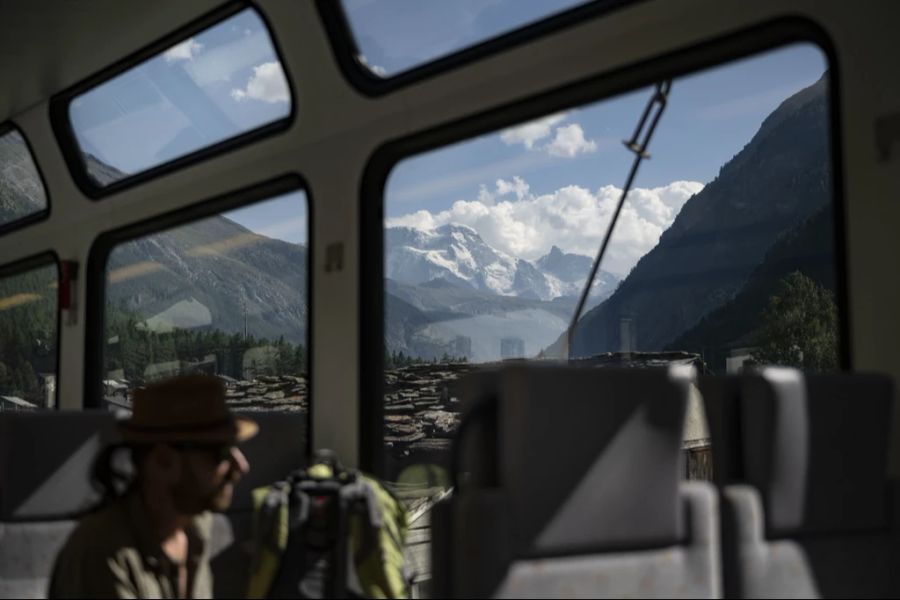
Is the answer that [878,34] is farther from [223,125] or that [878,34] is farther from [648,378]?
[223,125]

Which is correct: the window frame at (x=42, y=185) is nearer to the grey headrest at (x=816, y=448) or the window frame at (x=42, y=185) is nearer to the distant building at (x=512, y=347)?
the distant building at (x=512, y=347)

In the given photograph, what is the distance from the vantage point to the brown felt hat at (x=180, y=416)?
1897 mm

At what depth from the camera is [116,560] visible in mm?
1804

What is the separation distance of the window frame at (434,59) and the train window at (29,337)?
357 cm

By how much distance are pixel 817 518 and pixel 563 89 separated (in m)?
2.13

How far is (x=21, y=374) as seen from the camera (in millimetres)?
8281

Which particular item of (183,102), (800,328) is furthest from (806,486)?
(183,102)

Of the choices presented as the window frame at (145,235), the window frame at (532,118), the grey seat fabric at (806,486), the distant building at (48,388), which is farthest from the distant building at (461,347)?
the distant building at (48,388)

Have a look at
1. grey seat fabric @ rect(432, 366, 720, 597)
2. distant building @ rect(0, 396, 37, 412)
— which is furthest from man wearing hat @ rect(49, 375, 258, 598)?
distant building @ rect(0, 396, 37, 412)

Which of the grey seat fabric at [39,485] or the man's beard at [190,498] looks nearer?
the man's beard at [190,498]

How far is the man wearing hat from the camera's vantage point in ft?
5.96

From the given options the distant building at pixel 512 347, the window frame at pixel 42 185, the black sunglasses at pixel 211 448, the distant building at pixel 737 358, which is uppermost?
the window frame at pixel 42 185

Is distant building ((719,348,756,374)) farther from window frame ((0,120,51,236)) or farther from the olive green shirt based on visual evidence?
window frame ((0,120,51,236))

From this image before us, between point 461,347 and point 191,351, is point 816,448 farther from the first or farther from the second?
point 191,351
